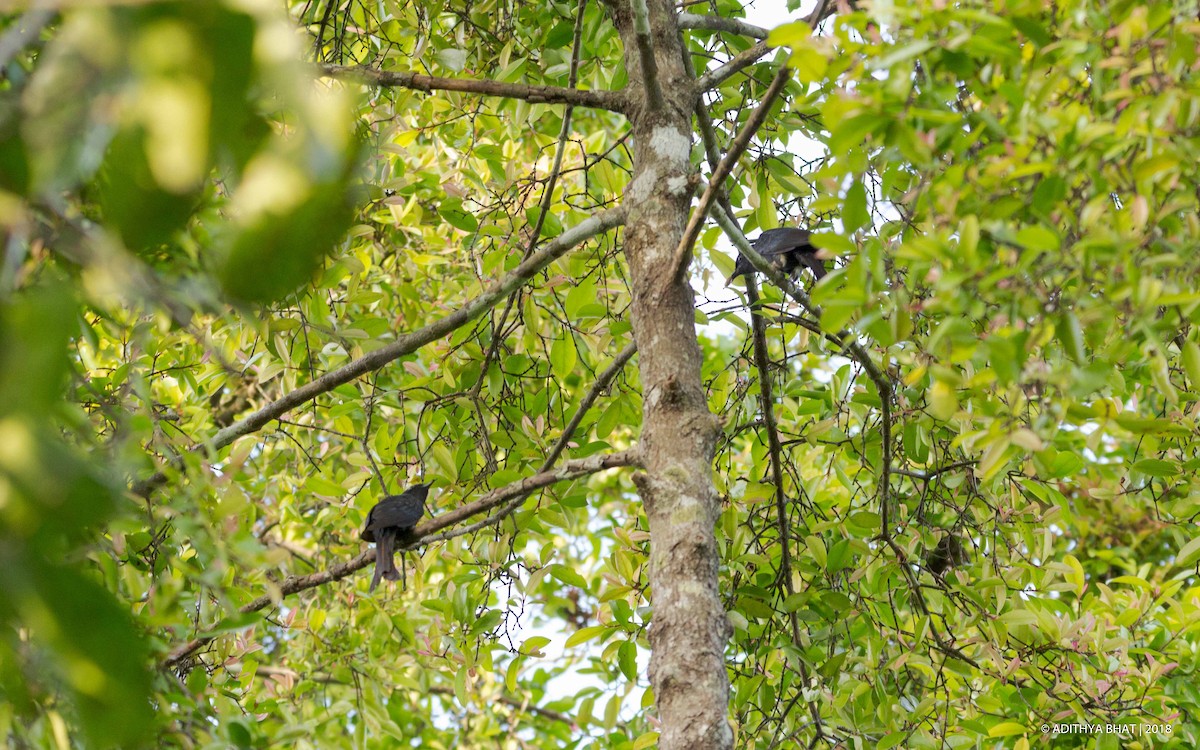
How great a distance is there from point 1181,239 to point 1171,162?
15 cm

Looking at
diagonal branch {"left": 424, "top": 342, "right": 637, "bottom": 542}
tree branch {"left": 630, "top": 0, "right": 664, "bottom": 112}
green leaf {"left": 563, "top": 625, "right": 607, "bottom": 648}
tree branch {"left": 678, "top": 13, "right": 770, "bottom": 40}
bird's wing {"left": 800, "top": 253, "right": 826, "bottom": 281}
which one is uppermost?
tree branch {"left": 678, "top": 13, "right": 770, "bottom": 40}

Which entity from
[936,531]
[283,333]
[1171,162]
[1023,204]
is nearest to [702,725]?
[1023,204]

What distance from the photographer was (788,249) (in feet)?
9.73

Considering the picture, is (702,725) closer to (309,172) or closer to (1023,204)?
(1023,204)

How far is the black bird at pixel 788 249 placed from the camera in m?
2.97

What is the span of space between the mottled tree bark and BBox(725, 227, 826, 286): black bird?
591 mm

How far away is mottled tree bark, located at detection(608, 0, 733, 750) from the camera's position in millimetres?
1850

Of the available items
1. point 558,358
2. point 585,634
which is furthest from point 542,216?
point 585,634

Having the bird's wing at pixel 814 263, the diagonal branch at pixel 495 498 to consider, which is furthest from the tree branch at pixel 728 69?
the diagonal branch at pixel 495 498

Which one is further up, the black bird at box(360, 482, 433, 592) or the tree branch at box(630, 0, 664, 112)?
the tree branch at box(630, 0, 664, 112)

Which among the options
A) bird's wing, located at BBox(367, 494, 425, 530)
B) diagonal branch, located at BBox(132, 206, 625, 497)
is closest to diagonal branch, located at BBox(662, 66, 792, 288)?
diagonal branch, located at BBox(132, 206, 625, 497)

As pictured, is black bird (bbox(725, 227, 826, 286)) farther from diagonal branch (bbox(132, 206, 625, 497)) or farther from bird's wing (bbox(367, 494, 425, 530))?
bird's wing (bbox(367, 494, 425, 530))

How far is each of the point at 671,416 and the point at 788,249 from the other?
104 centimetres

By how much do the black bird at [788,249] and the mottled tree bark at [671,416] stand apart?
59 cm
